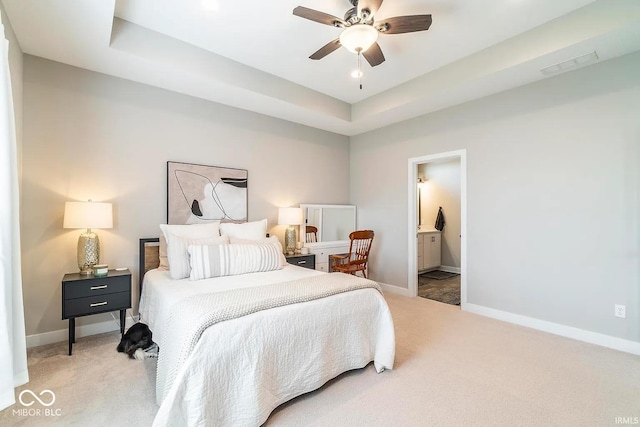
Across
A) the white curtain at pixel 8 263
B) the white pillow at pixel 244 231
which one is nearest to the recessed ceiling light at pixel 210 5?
the white curtain at pixel 8 263

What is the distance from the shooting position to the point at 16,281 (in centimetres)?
138

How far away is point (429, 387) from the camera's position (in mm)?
2070

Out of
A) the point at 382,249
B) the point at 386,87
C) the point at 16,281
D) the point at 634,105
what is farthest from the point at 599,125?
the point at 16,281

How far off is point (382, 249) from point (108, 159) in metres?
3.85

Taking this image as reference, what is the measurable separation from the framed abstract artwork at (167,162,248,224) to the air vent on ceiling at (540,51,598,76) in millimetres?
3543

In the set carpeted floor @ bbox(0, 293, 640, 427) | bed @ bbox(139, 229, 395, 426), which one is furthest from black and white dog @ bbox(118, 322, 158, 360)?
bed @ bbox(139, 229, 395, 426)

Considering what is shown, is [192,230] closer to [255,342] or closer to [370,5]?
[255,342]

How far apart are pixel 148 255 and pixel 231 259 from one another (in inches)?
40.3

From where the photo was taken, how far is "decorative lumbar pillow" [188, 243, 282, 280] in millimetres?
2682

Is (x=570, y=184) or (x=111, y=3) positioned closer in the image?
(x=111, y=3)

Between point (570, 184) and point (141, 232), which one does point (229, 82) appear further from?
point (570, 184)

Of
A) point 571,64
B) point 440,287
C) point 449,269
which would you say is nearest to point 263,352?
point 571,64

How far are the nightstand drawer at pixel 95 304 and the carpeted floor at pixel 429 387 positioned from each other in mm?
352

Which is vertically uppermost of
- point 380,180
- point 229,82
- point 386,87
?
point 386,87
